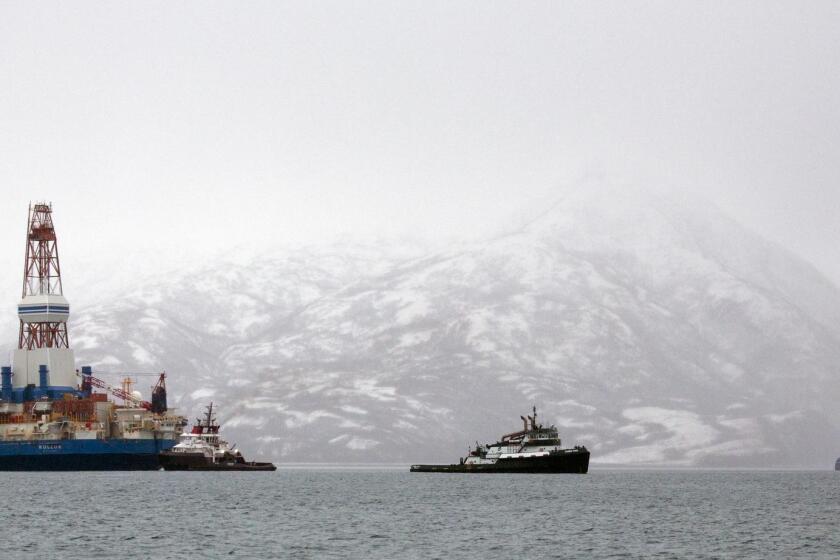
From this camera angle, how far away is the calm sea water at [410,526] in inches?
4653

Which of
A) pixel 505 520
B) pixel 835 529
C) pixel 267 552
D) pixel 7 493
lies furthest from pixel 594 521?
pixel 7 493

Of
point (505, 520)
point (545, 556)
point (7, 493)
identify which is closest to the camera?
point (545, 556)

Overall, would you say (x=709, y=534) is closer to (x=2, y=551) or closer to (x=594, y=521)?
(x=594, y=521)

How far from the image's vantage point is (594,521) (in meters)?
149

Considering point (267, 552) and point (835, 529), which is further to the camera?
point (835, 529)

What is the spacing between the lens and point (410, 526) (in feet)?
463

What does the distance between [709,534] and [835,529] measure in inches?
573

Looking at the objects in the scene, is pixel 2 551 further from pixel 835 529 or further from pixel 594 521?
pixel 835 529

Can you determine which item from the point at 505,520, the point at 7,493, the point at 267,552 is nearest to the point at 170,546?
the point at 267,552

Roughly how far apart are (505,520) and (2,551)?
54833 millimetres

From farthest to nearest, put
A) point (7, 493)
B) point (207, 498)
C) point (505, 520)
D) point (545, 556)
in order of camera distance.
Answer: point (7, 493) → point (207, 498) → point (505, 520) → point (545, 556)

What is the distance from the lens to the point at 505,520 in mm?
148500

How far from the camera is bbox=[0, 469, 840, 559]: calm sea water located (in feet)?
388

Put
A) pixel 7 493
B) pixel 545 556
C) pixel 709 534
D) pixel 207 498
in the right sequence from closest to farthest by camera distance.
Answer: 1. pixel 545 556
2. pixel 709 534
3. pixel 207 498
4. pixel 7 493
